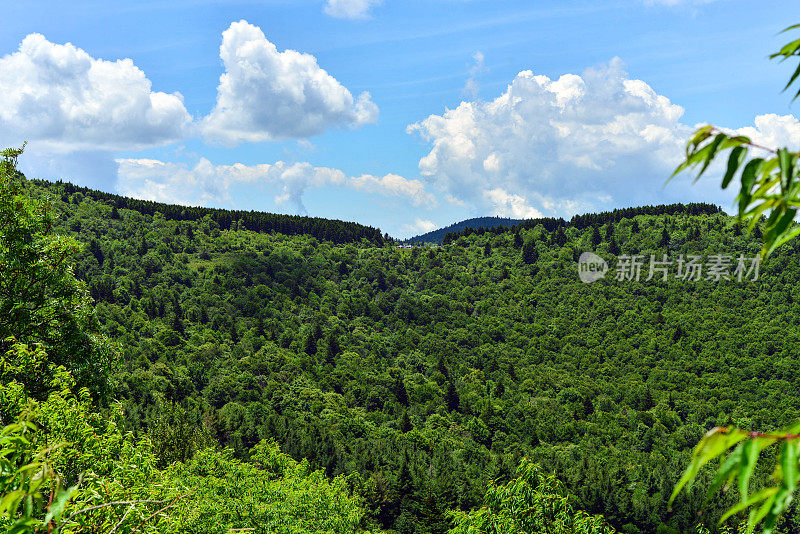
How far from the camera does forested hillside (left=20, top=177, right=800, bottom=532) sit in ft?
264

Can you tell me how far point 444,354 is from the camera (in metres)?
143

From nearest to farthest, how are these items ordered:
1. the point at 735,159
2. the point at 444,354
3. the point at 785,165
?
the point at 785,165 < the point at 735,159 < the point at 444,354

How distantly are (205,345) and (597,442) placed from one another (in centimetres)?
8609

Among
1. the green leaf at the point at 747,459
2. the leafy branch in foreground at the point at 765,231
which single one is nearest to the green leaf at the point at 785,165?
the leafy branch in foreground at the point at 765,231

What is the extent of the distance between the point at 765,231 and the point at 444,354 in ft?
469

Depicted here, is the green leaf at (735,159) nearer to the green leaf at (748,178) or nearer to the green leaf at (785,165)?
the green leaf at (748,178)

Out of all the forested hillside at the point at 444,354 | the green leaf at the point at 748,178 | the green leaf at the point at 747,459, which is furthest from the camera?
the forested hillside at the point at 444,354

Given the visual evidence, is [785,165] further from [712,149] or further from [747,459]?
[747,459]

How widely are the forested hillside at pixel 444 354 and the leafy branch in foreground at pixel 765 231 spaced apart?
50.5 meters

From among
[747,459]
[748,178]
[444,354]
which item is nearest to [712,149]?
[748,178]

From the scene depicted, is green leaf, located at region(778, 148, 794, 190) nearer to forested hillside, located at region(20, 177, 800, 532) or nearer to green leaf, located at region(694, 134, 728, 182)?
green leaf, located at region(694, 134, 728, 182)

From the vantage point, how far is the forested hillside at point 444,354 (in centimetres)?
8044

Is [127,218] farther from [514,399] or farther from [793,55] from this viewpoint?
[793,55]

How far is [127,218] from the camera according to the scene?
179500mm
